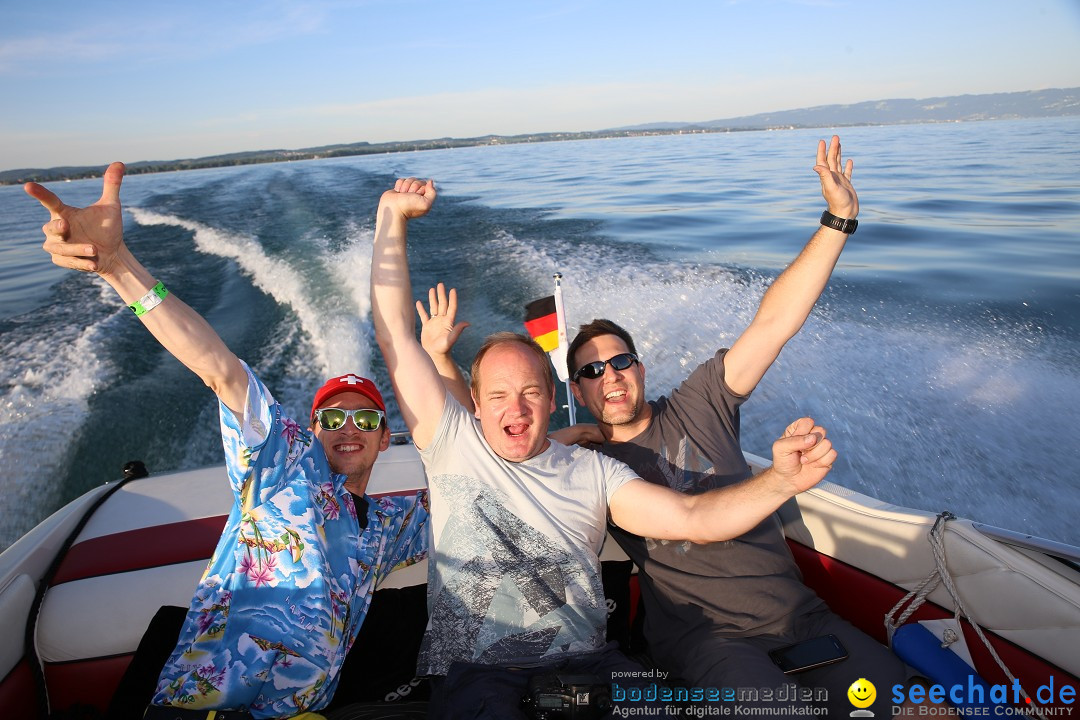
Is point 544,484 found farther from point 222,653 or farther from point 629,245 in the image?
point 629,245

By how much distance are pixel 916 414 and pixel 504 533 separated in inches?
151

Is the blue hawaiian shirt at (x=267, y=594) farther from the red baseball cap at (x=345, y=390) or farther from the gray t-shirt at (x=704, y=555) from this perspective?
the gray t-shirt at (x=704, y=555)

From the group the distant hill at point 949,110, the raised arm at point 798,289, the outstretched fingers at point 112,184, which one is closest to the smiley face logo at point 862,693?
the raised arm at point 798,289

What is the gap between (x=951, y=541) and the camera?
197 centimetres

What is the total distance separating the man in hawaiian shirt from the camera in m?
1.54

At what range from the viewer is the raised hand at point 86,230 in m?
1.37

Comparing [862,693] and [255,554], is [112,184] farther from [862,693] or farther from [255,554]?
[862,693]

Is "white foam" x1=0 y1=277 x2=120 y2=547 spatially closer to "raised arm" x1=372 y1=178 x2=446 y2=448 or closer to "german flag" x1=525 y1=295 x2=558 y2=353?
"german flag" x1=525 y1=295 x2=558 y2=353

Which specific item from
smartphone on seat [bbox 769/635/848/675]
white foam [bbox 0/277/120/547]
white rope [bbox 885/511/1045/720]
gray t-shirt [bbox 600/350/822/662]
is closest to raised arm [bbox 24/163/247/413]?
gray t-shirt [bbox 600/350/822/662]

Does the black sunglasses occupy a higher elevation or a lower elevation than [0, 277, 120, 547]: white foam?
higher

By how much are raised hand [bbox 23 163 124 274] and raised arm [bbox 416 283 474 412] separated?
810 millimetres

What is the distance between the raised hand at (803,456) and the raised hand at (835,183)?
76cm

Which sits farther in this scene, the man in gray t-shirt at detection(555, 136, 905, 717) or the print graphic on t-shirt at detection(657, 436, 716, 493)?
the print graphic on t-shirt at detection(657, 436, 716, 493)

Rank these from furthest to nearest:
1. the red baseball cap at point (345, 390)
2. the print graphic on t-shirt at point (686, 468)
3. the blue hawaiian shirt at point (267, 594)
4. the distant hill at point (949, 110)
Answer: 1. the distant hill at point (949, 110)
2. the print graphic on t-shirt at point (686, 468)
3. the red baseball cap at point (345, 390)
4. the blue hawaiian shirt at point (267, 594)
